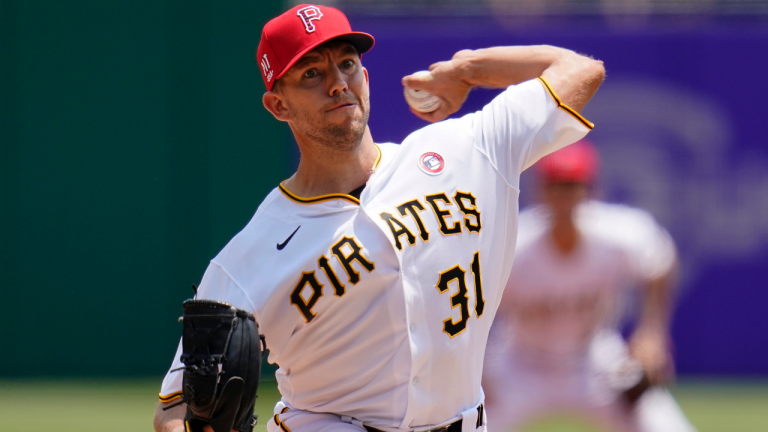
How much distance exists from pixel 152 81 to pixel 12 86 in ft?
4.33

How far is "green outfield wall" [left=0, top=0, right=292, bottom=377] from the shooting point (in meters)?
9.20

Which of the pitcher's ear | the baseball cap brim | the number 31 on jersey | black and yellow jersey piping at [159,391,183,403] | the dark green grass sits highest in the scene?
the baseball cap brim

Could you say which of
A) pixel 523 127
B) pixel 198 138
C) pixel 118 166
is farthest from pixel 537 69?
pixel 118 166

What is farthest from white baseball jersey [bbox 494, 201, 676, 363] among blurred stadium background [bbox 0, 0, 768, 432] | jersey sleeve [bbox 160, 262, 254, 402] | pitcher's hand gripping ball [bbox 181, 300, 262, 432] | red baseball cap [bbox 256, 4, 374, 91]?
blurred stadium background [bbox 0, 0, 768, 432]

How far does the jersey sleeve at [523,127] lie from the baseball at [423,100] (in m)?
0.20

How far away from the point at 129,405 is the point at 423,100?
17.8 feet

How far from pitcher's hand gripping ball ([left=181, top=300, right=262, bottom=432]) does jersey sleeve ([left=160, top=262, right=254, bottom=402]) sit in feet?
0.59

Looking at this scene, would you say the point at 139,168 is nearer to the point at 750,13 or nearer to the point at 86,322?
the point at 86,322

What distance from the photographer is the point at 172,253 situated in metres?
9.24

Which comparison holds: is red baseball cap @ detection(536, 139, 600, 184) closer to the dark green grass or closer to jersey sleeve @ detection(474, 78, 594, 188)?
the dark green grass

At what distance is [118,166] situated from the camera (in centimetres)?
930

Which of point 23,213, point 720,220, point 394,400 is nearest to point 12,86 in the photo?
point 23,213

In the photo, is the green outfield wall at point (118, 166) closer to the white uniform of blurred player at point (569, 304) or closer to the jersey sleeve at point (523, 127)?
the white uniform of blurred player at point (569, 304)

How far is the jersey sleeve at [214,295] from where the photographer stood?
114 inches
